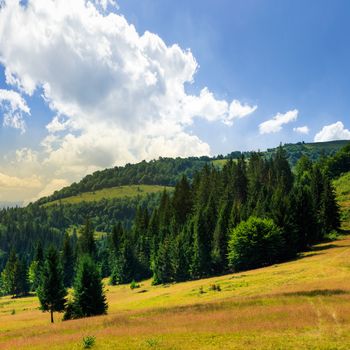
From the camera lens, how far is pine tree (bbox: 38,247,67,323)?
48.1 metres

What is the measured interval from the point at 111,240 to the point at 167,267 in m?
39.6

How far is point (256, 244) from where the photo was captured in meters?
74.1

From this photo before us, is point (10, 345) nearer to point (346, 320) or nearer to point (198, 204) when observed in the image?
point (346, 320)

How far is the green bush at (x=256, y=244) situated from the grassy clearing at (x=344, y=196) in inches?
1131

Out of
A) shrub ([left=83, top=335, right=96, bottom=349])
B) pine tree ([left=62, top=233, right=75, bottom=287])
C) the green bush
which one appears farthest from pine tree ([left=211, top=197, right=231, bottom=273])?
shrub ([left=83, top=335, right=96, bottom=349])

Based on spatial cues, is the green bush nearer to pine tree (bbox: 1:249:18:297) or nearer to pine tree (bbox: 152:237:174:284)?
pine tree (bbox: 152:237:174:284)

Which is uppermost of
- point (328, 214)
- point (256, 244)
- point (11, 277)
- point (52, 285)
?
point (328, 214)

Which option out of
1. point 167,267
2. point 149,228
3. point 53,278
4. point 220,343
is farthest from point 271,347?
point 149,228

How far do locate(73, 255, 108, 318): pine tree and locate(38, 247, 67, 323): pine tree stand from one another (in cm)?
462

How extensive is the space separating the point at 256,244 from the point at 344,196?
59.4m

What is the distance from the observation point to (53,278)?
4875 cm

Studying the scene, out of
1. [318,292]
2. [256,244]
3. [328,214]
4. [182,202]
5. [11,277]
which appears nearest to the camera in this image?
[318,292]

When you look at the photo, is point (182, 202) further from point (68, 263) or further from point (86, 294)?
point (86, 294)

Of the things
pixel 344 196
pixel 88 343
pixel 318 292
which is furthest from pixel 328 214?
pixel 88 343
